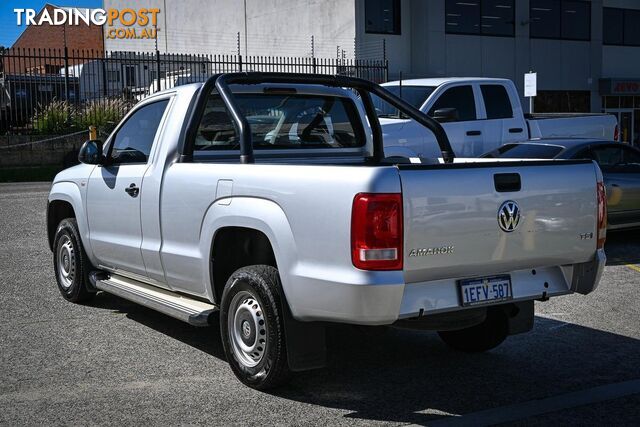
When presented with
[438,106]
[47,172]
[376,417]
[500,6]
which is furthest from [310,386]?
[500,6]

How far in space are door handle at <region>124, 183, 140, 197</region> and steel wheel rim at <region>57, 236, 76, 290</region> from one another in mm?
1443

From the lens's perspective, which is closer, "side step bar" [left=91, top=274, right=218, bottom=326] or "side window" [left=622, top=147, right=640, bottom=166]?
"side step bar" [left=91, top=274, right=218, bottom=326]

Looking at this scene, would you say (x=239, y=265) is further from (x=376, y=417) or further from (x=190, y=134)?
(x=376, y=417)

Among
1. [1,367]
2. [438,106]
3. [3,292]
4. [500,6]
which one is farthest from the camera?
[500,6]

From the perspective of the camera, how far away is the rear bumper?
470 cm

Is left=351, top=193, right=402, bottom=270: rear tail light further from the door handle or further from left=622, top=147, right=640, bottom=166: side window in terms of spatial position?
left=622, top=147, right=640, bottom=166: side window

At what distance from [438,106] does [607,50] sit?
99.5 feet

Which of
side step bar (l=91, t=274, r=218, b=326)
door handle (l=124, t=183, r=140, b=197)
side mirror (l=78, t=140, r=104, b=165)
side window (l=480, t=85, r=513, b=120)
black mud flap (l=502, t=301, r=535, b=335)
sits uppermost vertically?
side window (l=480, t=85, r=513, b=120)

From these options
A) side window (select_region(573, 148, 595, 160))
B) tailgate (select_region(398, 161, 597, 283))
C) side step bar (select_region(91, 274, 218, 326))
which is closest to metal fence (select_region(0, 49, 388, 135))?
side window (select_region(573, 148, 595, 160))

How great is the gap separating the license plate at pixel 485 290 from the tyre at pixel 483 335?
2.66 ft

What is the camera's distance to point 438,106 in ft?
44.9

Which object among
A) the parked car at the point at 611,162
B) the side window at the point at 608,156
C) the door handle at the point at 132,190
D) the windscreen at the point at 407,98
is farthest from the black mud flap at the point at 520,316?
the windscreen at the point at 407,98

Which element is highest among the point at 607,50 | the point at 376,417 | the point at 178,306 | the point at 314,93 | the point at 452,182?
the point at 607,50

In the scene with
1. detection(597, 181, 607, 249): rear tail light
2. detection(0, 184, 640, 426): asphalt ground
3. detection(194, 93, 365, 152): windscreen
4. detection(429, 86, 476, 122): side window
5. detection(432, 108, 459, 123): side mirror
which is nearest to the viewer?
detection(0, 184, 640, 426): asphalt ground
